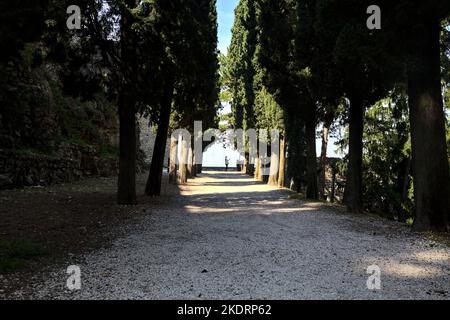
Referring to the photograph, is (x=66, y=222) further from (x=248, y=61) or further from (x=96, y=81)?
(x=248, y=61)

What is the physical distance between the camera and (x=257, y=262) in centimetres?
630

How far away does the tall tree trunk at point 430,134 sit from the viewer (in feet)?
30.2

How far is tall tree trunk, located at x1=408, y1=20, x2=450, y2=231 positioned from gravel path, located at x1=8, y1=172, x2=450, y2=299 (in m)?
0.81

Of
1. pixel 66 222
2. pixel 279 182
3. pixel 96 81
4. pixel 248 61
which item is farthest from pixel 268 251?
pixel 248 61

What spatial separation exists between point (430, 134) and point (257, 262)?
551cm

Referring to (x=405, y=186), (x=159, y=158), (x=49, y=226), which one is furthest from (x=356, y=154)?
(x=405, y=186)

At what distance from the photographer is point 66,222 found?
9.28 metres

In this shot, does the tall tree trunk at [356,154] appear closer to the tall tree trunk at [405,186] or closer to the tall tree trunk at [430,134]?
the tall tree trunk at [430,134]

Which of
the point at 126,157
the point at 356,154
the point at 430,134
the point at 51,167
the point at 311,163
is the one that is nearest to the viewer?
the point at 430,134

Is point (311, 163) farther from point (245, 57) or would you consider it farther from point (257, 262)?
point (245, 57)

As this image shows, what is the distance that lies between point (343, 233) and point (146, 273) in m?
5.26

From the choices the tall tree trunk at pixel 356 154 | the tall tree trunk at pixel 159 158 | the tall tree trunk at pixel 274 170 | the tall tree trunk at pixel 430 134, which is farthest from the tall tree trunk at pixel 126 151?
the tall tree trunk at pixel 274 170

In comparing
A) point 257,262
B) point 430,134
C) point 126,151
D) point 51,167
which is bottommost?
point 257,262

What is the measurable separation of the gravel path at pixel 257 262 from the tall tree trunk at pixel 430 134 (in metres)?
0.81
